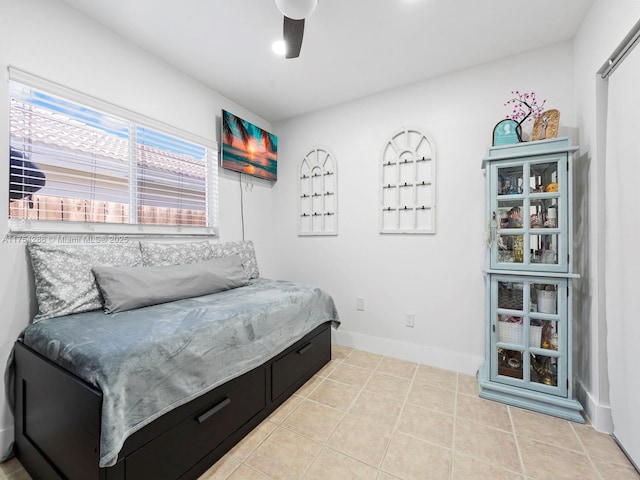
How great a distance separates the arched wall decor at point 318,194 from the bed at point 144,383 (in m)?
1.39

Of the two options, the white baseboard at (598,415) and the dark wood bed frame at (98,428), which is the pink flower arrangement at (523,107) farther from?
the dark wood bed frame at (98,428)

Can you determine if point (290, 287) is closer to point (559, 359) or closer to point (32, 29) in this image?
point (559, 359)

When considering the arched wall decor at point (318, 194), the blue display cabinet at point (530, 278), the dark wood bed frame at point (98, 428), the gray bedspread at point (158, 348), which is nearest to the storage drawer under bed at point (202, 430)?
the dark wood bed frame at point (98, 428)

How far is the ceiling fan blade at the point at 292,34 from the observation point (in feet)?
4.43

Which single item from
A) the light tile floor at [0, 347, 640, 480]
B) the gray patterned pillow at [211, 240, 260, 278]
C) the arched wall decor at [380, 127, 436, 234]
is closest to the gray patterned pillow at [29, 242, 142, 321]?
the light tile floor at [0, 347, 640, 480]

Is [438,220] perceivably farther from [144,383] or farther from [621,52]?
[144,383]

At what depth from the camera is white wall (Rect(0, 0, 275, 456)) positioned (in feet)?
4.93

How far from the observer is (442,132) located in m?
2.48

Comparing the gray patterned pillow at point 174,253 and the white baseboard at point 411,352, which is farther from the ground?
the gray patterned pillow at point 174,253

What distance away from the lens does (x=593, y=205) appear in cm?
171

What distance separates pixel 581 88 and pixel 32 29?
3.49m

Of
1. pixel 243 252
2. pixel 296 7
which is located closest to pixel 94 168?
pixel 243 252

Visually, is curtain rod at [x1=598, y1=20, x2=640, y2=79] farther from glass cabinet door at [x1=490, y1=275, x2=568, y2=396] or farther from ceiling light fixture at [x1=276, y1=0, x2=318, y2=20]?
ceiling light fixture at [x1=276, y1=0, x2=318, y2=20]

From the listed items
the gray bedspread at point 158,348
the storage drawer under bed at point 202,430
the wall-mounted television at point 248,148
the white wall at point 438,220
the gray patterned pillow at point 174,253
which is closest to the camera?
the gray bedspread at point 158,348
